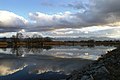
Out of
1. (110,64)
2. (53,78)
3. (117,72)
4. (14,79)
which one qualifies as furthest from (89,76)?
(14,79)

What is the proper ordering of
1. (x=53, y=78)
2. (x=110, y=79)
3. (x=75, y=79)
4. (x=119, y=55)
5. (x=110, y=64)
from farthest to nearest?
1. (x=53, y=78)
2. (x=119, y=55)
3. (x=110, y=64)
4. (x=75, y=79)
5. (x=110, y=79)

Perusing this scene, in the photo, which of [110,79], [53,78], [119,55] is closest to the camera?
[110,79]

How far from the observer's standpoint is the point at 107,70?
587 inches

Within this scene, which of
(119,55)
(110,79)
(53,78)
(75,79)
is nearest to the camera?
(110,79)

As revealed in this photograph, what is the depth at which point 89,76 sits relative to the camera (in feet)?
46.7

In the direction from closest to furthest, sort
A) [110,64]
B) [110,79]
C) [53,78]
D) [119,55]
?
[110,79] → [110,64] → [119,55] → [53,78]

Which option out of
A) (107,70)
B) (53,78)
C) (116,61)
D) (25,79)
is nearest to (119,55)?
(116,61)

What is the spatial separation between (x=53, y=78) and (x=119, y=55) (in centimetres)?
1126

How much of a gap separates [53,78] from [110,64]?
43.0ft

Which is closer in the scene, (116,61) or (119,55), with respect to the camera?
(116,61)

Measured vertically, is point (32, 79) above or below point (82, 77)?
below

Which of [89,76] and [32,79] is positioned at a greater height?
[89,76]

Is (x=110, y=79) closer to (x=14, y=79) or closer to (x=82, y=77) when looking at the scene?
(x=82, y=77)

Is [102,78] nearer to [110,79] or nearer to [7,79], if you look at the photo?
[110,79]
